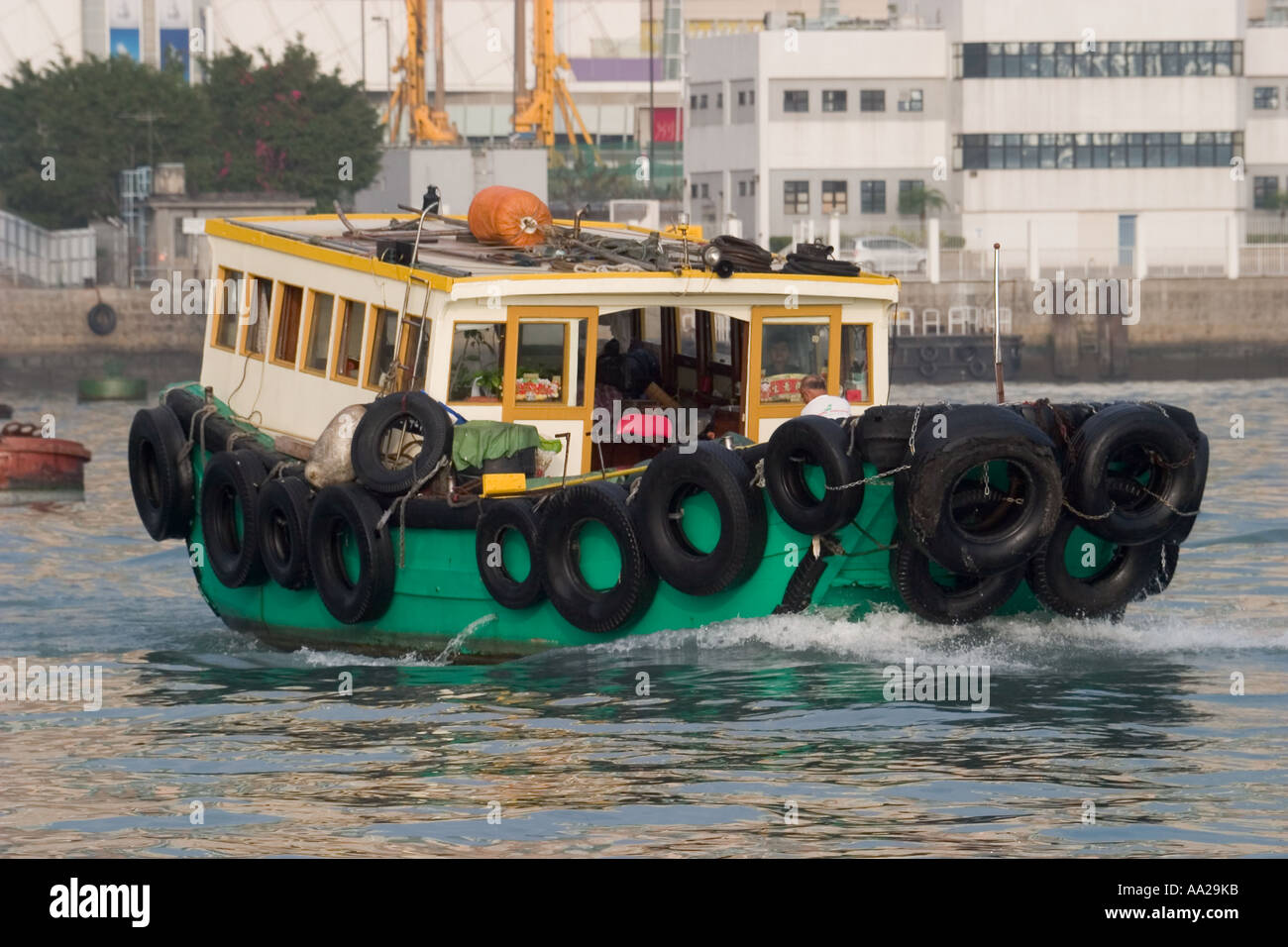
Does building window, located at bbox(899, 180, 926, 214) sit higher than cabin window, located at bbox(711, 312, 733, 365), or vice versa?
building window, located at bbox(899, 180, 926, 214)

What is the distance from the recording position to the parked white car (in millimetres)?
68062

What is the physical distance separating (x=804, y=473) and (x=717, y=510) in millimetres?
636

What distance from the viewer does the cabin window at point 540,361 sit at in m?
17.3

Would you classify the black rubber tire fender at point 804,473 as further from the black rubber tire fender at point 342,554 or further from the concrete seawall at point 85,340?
the concrete seawall at point 85,340

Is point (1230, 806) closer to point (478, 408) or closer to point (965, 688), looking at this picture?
point (965, 688)

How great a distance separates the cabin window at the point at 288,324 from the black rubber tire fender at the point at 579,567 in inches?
167

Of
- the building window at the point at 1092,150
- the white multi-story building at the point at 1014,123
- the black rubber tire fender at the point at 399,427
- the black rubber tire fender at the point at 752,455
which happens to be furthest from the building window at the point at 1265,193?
the black rubber tire fender at the point at 752,455

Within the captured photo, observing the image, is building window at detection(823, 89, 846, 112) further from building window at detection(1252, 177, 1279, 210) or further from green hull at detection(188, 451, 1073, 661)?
green hull at detection(188, 451, 1073, 661)

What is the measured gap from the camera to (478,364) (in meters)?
17.3

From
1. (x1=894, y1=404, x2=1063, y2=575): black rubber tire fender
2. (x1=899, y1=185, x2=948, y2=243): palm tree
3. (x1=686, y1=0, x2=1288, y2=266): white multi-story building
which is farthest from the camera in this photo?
(x1=686, y1=0, x2=1288, y2=266): white multi-story building

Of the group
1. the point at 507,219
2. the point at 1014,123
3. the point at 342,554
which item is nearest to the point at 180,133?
the point at 1014,123

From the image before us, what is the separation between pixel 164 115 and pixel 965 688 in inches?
2442

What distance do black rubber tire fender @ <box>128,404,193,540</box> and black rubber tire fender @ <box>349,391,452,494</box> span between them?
Answer: 3515mm

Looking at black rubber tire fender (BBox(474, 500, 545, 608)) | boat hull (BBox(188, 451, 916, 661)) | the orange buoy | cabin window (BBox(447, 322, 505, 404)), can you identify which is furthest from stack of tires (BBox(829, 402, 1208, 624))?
the orange buoy
